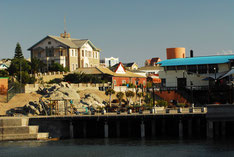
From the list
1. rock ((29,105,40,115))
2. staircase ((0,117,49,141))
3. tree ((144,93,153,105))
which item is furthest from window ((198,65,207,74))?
staircase ((0,117,49,141))

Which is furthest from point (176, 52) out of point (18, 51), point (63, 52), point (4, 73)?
point (18, 51)

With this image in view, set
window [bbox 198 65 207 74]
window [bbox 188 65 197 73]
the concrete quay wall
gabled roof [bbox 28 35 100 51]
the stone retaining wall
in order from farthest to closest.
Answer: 1. gabled roof [bbox 28 35 100 51]
2. window [bbox 188 65 197 73]
3. window [bbox 198 65 207 74]
4. the stone retaining wall
5. the concrete quay wall

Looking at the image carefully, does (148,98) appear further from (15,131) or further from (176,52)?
(15,131)

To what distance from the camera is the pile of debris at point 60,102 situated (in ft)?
246

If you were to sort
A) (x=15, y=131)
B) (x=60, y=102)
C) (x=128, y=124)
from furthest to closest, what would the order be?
1. (x=60, y=102)
2. (x=128, y=124)
3. (x=15, y=131)

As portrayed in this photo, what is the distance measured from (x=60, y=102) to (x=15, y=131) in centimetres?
1527

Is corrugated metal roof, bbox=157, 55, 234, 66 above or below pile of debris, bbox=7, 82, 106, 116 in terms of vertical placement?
above

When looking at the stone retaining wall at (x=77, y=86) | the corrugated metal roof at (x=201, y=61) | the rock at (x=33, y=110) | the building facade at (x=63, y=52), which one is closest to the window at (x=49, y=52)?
the building facade at (x=63, y=52)

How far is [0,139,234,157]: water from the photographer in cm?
4962

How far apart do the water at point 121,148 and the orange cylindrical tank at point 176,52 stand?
56326 mm

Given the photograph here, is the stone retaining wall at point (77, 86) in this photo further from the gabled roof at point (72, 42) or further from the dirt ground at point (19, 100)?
the gabled roof at point (72, 42)

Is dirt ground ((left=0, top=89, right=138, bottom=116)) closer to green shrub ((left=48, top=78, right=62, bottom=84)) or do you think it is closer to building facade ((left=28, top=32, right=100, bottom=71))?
green shrub ((left=48, top=78, right=62, bottom=84))

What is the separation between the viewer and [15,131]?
6216 centimetres

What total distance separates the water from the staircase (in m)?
1.54
